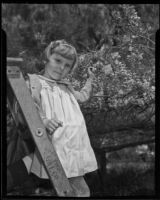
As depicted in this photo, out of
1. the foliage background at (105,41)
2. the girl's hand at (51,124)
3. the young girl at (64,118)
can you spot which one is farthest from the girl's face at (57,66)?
the girl's hand at (51,124)

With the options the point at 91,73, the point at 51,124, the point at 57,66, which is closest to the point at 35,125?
the point at 51,124

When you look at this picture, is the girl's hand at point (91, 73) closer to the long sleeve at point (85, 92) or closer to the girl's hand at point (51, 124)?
the long sleeve at point (85, 92)

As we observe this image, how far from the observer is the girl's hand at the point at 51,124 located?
90.2 inches

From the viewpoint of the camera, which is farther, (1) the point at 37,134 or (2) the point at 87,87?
(2) the point at 87,87

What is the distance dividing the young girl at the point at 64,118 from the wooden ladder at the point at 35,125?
0.03m

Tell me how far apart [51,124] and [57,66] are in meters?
0.34

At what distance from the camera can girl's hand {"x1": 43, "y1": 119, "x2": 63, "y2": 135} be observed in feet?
7.52

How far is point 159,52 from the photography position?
250cm

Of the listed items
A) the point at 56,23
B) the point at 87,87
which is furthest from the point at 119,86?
the point at 56,23

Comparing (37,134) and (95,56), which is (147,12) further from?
(37,134)

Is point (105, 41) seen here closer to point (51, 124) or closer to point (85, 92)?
point (85, 92)

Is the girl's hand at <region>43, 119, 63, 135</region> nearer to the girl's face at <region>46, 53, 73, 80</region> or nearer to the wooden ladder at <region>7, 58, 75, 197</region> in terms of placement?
the wooden ladder at <region>7, 58, 75, 197</region>

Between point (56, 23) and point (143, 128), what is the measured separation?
2.87 ft

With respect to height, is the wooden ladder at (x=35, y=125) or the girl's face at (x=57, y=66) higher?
the girl's face at (x=57, y=66)
